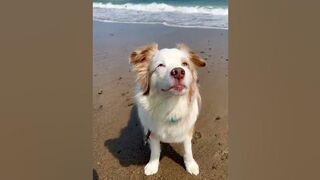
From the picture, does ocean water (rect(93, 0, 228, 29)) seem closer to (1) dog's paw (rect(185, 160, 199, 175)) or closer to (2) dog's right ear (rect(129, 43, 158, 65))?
(2) dog's right ear (rect(129, 43, 158, 65))

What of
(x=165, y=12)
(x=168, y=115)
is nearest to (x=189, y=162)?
(x=168, y=115)

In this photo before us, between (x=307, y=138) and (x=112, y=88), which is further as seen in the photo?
(x=112, y=88)

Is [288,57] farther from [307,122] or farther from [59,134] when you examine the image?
[59,134]

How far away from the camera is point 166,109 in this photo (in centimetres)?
90

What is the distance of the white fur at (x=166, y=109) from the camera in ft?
2.77

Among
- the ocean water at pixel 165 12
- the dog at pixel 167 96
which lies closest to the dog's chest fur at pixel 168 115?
the dog at pixel 167 96

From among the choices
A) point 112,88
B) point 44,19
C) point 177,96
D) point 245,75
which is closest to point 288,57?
point 245,75

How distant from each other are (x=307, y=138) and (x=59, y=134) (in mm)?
528

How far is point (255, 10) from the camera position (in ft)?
2.76

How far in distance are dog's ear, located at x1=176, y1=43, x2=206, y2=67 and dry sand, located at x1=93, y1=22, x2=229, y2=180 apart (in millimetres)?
15

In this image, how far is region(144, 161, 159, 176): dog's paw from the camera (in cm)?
91

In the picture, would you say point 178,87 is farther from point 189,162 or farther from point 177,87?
point 189,162

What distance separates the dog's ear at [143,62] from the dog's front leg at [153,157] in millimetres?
134

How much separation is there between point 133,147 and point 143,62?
8.7 inches
